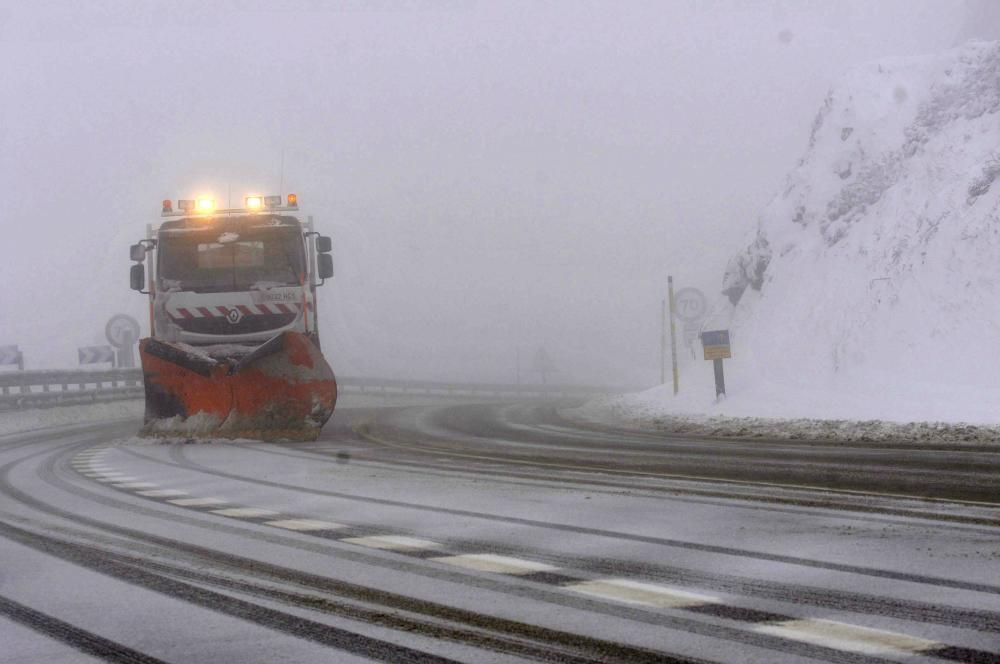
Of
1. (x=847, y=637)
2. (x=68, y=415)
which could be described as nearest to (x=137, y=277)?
(x=68, y=415)

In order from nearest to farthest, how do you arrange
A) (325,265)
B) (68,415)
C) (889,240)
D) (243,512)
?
1. (243,512)
2. (325,265)
3. (889,240)
4. (68,415)

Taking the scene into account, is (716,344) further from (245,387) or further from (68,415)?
(68,415)

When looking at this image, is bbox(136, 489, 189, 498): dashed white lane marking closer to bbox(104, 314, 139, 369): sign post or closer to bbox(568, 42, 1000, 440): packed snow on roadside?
bbox(568, 42, 1000, 440): packed snow on roadside

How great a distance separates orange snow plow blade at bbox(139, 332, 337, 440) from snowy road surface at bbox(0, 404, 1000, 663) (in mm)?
4563

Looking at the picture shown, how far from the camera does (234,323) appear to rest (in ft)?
56.3

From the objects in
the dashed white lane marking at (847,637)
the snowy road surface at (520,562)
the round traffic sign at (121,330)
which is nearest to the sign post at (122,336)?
the round traffic sign at (121,330)

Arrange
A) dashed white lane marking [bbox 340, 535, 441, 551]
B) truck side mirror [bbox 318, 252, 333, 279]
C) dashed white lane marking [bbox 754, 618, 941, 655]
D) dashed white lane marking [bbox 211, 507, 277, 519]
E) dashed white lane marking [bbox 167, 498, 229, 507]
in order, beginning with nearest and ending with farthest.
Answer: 1. dashed white lane marking [bbox 754, 618, 941, 655]
2. dashed white lane marking [bbox 340, 535, 441, 551]
3. dashed white lane marking [bbox 211, 507, 277, 519]
4. dashed white lane marking [bbox 167, 498, 229, 507]
5. truck side mirror [bbox 318, 252, 333, 279]

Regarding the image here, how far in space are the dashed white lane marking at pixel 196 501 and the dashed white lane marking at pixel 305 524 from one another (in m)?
1.44

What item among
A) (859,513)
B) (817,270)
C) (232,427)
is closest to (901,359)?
(817,270)

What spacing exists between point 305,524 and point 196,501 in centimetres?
199

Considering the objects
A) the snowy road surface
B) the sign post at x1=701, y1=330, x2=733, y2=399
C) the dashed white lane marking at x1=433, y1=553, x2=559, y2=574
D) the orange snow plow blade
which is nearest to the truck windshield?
the orange snow plow blade

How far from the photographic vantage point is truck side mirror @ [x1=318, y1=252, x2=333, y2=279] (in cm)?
1761

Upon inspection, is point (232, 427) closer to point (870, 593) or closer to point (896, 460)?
point (896, 460)

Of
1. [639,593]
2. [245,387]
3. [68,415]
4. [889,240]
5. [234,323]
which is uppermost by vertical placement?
[889,240]
